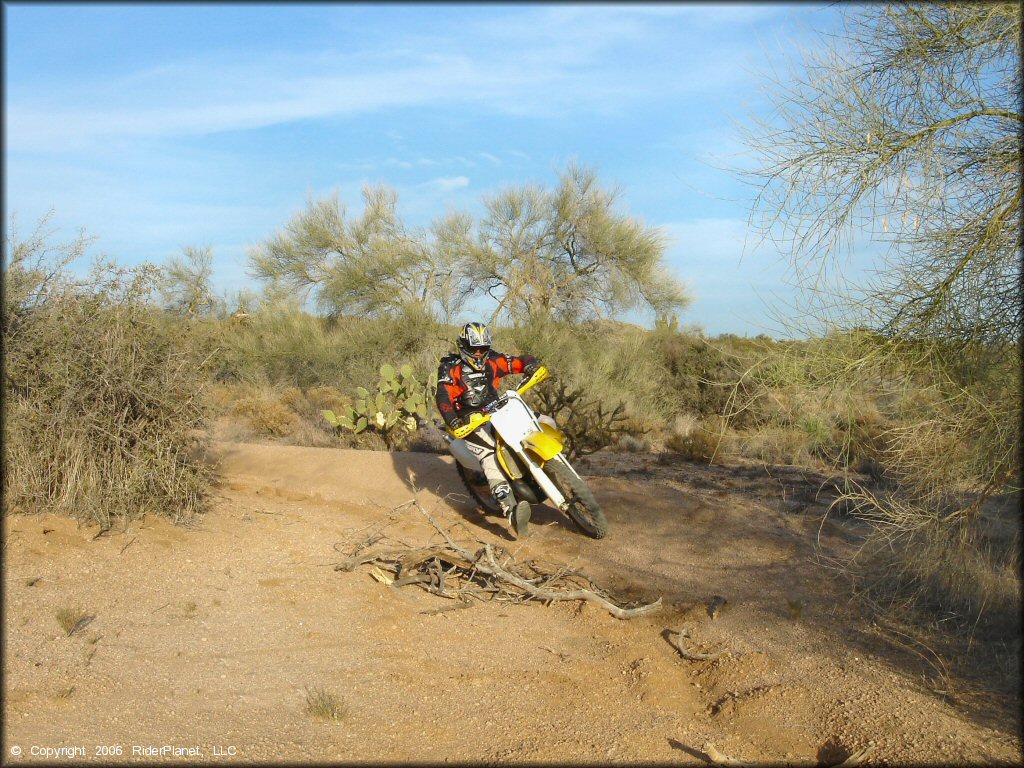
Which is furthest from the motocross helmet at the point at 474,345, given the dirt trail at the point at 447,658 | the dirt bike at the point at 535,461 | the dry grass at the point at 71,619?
the dry grass at the point at 71,619

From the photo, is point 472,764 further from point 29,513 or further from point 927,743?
point 29,513

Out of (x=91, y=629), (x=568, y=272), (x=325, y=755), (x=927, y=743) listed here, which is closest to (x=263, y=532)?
(x=91, y=629)

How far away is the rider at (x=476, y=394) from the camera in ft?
24.2

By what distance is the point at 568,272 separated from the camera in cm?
2119

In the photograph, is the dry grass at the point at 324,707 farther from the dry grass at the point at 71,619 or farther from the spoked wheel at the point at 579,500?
the spoked wheel at the point at 579,500

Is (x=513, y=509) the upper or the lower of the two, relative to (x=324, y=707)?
upper

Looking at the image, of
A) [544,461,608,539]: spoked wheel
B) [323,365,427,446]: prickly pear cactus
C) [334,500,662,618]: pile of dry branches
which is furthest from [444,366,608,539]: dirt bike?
[323,365,427,446]: prickly pear cactus

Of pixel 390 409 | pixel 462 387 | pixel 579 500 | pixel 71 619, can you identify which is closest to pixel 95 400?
pixel 71 619

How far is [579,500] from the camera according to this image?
712 centimetres

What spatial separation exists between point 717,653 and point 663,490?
12.0 feet

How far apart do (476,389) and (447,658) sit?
10.4 feet

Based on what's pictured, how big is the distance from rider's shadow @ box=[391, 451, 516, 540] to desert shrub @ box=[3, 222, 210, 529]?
82.7 inches

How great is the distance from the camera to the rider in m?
7.37

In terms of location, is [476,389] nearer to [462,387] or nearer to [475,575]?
[462,387]
